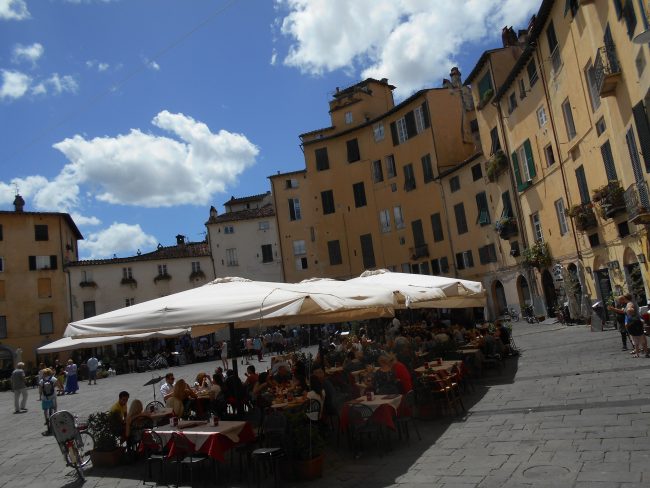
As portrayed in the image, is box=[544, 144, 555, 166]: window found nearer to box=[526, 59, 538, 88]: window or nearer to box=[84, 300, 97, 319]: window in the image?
box=[526, 59, 538, 88]: window

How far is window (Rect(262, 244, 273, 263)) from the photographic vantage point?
5100cm

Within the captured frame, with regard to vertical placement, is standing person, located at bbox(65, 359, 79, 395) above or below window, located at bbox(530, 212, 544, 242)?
below

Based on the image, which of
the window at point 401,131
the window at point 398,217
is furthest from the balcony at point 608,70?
the window at point 398,217

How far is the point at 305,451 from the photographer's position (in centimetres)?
712

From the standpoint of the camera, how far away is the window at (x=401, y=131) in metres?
39.5

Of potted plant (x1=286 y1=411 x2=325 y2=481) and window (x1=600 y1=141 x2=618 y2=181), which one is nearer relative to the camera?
potted plant (x1=286 y1=411 x2=325 y2=481)

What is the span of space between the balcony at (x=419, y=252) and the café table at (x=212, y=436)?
30.2m

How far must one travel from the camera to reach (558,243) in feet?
81.4

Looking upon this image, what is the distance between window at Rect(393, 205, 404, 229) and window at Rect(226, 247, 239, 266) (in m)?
17.5

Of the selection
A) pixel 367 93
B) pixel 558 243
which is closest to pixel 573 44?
pixel 558 243

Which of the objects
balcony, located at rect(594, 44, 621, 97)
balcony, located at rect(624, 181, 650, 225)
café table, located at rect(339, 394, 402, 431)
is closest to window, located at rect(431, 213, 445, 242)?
balcony, located at rect(624, 181, 650, 225)

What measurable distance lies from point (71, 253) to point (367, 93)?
30483mm

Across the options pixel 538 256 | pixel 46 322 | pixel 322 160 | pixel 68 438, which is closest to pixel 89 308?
pixel 46 322

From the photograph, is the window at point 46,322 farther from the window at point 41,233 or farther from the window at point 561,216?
the window at point 561,216
